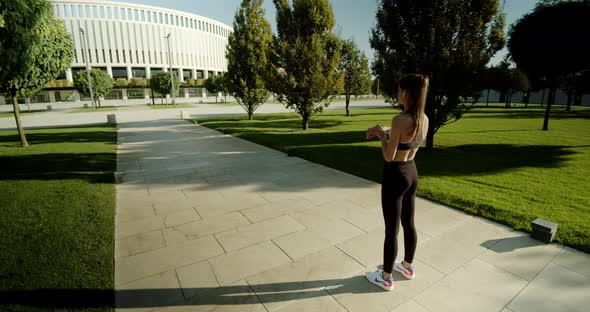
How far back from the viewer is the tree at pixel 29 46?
27.9 ft

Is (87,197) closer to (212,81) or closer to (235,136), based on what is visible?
(235,136)

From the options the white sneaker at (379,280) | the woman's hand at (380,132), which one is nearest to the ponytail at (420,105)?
the woman's hand at (380,132)

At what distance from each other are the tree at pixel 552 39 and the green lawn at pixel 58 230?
15803 mm

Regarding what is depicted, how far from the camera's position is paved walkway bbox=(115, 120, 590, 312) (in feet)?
9.36

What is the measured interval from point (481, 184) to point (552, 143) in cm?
864

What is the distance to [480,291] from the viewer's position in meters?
2.96

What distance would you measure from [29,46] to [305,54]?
34.7 ft

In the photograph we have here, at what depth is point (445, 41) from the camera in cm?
929

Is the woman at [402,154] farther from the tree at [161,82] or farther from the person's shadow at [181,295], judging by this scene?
the tree at [161,82]

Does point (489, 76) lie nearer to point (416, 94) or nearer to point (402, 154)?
point (416, 94)

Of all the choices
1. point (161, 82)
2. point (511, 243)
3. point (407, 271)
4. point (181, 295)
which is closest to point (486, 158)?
point (511, 243)

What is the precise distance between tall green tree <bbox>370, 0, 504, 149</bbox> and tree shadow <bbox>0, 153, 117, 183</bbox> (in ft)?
32.6

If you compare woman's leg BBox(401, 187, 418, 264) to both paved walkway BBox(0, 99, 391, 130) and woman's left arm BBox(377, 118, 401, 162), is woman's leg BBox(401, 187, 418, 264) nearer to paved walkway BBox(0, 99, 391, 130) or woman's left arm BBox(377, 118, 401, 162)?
woman's left arm BBox(377, 118, 401, 162)

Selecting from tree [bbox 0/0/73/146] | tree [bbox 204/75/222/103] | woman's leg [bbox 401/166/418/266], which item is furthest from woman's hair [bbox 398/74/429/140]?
tree [bbox 204/75/222/103]
